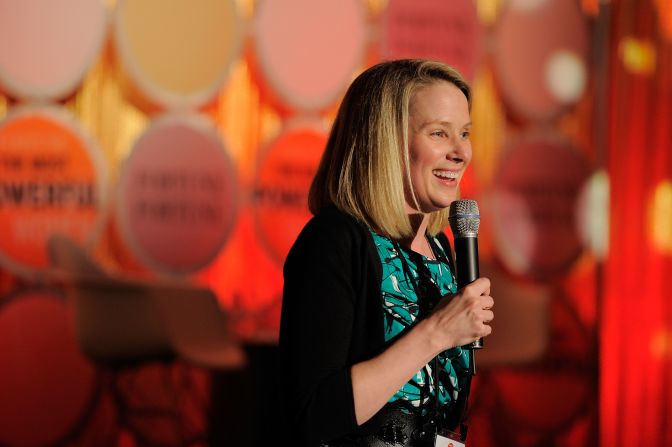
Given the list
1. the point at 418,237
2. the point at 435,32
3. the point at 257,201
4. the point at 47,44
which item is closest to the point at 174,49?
the point at 47,44

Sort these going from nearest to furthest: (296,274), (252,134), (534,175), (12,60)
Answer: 1. (296,274)
2. (12,60)
3. (252,134)
4. (534,175)

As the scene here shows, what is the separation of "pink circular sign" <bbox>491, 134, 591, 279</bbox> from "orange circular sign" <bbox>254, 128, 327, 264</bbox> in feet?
3.29

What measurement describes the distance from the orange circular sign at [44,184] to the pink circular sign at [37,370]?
0.20 meters

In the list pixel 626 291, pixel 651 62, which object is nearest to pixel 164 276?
pixel 626 291

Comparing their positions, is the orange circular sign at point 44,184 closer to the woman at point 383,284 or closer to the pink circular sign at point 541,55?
the pink circular sign at point 541,55

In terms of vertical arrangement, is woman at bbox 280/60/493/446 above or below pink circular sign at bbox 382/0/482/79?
below

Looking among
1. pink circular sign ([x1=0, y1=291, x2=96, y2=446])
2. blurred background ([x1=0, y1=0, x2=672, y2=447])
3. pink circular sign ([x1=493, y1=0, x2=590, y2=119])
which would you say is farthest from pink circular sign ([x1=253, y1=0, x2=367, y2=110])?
pink circular sign ([x1=0, y1=291, x2=96, y2=446])

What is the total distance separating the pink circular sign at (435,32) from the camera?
432cm

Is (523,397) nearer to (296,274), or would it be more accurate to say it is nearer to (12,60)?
(12,60)

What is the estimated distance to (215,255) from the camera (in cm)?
391

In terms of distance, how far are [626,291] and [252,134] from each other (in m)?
2.06

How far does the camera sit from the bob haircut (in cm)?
147

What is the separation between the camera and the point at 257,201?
406 centimetres

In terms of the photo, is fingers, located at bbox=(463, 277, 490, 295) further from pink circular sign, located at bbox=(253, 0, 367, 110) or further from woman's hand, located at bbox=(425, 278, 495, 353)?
pink circular sign, located at bbox=(253, 0, 367, 110)
